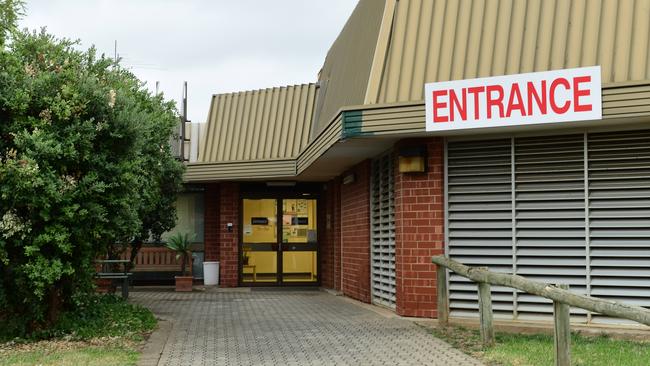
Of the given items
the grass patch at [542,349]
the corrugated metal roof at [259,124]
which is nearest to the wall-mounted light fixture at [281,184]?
the corrugated metal roof at [259,124]

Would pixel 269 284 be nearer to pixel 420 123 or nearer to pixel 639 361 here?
pixel 420 123

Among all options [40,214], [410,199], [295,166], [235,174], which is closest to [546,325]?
[410,199]

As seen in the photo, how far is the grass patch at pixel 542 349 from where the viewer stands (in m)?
7.80

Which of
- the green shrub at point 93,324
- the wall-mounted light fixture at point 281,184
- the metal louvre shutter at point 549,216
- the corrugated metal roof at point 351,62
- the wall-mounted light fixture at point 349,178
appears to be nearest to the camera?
the green shrub at point 93,324

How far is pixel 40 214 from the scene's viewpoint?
8.89 m

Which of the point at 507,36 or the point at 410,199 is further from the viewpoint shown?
the point at 410,199

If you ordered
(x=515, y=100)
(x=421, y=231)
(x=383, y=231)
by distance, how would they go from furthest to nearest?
(x=383, y=231)
(x=421, y=231)
(x=515, y=100)

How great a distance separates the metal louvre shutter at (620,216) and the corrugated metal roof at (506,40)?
3.33ft

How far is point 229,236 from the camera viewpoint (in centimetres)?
2031

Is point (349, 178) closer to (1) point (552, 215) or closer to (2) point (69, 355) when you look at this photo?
(1) point (552, 215)

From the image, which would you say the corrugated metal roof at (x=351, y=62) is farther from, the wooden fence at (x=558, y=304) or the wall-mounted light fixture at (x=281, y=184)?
the wooden fence at (x=558, y=304)

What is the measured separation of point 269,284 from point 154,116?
21.0 ft

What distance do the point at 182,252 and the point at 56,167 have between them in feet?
34.8

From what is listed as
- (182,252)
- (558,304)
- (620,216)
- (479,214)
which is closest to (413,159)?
(479,214)
